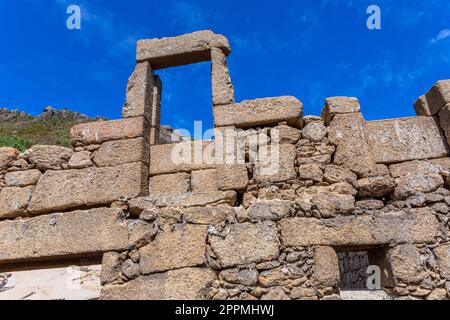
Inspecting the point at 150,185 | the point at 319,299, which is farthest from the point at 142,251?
the point at 319,299

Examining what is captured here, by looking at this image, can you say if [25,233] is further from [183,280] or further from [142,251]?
[183,280]

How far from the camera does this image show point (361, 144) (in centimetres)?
371

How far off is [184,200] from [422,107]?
10.6 feet

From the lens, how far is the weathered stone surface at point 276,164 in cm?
367

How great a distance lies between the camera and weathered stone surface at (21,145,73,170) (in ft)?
13.6

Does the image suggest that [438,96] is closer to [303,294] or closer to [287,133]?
[287,133]

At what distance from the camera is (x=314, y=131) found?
12.7 feet

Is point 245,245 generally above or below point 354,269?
above

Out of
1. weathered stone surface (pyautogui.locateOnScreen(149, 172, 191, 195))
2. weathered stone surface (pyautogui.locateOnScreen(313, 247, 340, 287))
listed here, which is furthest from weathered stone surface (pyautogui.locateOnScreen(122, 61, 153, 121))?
weathered stone surface (pyautogui.locateOnScreen(313, 247, 340, 287))

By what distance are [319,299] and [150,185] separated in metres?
2.32

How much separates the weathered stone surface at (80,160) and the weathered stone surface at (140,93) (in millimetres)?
701

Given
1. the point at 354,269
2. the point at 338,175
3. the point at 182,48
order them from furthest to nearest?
the point at 354,269, the point at 182,48, the point at 338,175

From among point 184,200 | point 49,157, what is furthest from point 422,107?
point 49,157

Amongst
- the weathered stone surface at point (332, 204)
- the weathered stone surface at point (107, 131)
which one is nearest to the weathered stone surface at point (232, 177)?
the weathered stone surface at point (332, 204)
